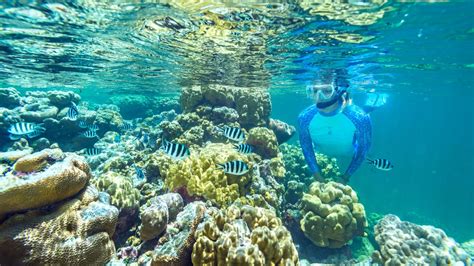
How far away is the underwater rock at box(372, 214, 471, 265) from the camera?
25.8ft

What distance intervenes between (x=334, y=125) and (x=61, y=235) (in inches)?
532

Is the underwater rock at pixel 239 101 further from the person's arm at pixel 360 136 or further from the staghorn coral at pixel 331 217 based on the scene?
the staghorn coral at pixel 331 217

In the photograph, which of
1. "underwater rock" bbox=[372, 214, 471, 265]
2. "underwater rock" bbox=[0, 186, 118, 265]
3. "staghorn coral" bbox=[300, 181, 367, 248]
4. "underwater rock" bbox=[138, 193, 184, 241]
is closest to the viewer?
"underwater rock" bbox=[0, 186, 118, 265]

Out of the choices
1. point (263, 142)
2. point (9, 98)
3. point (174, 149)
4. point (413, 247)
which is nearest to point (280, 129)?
point (263, 142)

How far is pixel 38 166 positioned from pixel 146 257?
94.9 inches

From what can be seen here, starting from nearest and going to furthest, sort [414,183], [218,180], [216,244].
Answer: [216,244]
[218,180]
[414,183]

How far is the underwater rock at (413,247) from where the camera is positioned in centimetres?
788

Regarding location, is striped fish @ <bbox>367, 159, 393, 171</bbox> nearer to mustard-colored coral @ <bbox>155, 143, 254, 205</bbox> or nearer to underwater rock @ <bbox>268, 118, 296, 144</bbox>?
mustard-colored coral @ <bbox>155, 143, 254, 205</bbox>

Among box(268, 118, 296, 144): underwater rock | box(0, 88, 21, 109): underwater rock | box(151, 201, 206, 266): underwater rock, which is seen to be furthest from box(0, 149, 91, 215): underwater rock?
box(0, 88, 21, 109): underwater rock

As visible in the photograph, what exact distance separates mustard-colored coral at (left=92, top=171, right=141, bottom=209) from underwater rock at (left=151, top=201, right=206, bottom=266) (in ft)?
4.95

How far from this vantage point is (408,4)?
323 inches

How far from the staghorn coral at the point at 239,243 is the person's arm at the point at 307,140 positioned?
20.7 ft

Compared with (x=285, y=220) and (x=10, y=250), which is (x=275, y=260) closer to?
(x=10, y=250)

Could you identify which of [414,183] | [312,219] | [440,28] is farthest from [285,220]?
[414,183]
